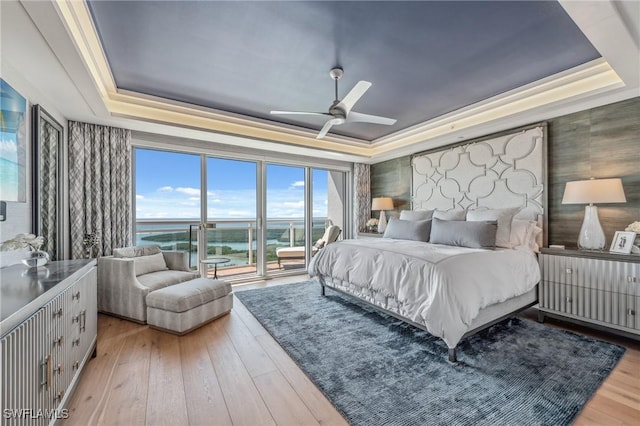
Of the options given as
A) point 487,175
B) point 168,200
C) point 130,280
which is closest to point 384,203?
point 487,175

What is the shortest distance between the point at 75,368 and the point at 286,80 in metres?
3.03

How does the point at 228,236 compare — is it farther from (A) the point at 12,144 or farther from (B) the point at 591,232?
(B) the point at 591,232

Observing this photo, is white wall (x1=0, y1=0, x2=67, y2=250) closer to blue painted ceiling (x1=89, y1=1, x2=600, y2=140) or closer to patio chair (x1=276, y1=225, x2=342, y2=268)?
blue painted ceiling (x1=89, y1=1, x2=600, y2=140)

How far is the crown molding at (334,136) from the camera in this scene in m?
2.14

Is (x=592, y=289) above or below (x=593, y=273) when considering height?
below

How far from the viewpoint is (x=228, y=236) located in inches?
199

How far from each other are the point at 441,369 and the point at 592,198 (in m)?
2.33

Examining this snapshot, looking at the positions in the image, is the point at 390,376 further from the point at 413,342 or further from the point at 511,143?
the point at 511,143

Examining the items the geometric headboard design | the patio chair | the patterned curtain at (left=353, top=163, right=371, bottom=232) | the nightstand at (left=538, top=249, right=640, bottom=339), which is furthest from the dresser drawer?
the patterned curtain at (left=353, top=163, right=371, bottom=232)

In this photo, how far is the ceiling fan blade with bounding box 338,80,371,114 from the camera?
2471 mm

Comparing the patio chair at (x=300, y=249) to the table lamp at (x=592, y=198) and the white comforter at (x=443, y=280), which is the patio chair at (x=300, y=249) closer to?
the white comforter at (x=443, y=280)

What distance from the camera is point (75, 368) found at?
1.79 m

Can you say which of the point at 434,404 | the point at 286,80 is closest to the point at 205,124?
the point at 286,80

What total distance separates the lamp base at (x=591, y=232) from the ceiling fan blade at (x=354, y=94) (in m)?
2.70
